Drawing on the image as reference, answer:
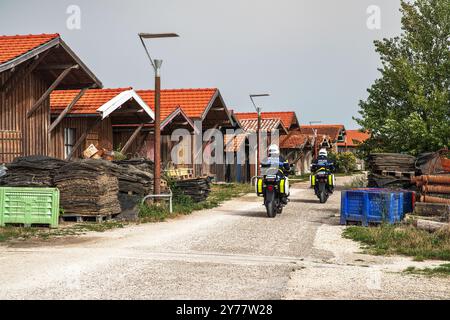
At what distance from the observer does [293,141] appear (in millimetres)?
52875

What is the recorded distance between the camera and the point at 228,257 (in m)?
9.56

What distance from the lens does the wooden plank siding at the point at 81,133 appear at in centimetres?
2142

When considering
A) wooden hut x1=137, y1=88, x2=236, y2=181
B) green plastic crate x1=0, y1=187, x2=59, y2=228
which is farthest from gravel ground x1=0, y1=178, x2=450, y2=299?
wooden hut x1=137, y1=88, x2=236, y2=181

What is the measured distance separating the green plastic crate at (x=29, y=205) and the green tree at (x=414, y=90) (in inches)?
728

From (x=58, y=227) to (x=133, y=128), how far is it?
13.2m

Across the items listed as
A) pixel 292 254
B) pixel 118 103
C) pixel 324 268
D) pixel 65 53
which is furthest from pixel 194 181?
pixel 324 268

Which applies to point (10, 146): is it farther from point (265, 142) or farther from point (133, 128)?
point (265, 142)

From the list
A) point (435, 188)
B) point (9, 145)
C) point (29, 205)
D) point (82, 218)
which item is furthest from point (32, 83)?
point (435, 188)

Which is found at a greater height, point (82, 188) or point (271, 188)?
point (82, 188)

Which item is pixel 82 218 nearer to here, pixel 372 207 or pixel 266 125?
pixel 372 207

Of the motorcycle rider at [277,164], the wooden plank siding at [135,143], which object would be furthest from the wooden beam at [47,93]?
the motorcycle rider at [277,164]

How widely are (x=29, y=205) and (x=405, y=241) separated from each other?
7.92 metres

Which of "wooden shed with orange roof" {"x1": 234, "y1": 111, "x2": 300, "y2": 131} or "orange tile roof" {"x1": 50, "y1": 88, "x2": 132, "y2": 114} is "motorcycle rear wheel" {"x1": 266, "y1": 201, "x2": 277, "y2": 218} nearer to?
"orange tile roof" {"x1": 50, "y1": 88, "x2": 132, "y2": 114}

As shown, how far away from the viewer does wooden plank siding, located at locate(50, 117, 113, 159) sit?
2142cm
